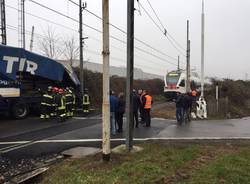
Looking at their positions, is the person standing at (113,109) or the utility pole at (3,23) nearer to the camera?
the person standing at (113,109)

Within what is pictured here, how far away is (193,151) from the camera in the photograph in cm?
969

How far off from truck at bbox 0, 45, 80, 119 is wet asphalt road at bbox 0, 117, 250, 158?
3.82 ft

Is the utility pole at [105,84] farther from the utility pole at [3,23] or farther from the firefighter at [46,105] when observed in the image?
the utility pole at [3,23]

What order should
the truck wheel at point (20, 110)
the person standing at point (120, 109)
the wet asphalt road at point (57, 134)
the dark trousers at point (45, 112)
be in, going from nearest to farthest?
the wet asphalt road at point (57, 134)
the person standing at point (120, 109)
the dark trousers at point (45, 112)
the truck wheel at point (20, 110)

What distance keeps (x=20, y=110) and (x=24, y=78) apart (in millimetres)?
1800

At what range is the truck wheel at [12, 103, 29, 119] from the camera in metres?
19.3

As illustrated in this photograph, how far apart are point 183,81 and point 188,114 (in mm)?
22228

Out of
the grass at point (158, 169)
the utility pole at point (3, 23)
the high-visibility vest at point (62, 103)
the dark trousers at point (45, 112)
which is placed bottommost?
the grass at point (158, 169)

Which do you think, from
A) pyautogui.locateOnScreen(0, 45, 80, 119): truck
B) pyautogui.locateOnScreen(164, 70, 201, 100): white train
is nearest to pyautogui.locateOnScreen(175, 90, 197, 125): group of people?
pyautogui.locateOnScreen(0, 45, 80, 119): truck

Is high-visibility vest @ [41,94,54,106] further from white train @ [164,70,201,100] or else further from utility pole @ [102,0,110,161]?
white train @ [164,70,201,100]

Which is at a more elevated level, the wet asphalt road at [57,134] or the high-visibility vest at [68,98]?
the high-visibility vest at [68,98]

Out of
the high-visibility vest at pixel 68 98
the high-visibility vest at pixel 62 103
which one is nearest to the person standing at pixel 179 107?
the high-visibility vest at pixel 62 103

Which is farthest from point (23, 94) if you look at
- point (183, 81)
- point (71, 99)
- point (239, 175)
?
point (183, 81)

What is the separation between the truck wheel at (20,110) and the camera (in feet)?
63.4
